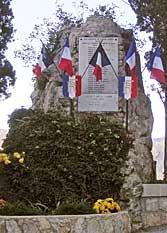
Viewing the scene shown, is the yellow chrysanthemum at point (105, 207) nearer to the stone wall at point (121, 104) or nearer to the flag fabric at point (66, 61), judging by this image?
the stone wall at point (121, 104)

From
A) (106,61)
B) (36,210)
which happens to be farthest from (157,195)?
(36,210)

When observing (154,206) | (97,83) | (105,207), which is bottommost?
(154,206)

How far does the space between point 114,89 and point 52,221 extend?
607 cm

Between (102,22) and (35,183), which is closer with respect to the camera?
(35,183)

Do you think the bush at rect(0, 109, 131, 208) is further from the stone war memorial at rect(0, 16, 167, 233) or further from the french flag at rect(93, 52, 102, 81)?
the french flag at rect(93, 52, 102, 81)

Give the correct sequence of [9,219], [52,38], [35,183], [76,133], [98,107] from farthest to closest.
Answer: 1. [52,38]
2. [98,107]
3. [76,133]
4. [35,183]
5. [9,219]

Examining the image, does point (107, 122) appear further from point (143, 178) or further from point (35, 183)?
point (143, 178)

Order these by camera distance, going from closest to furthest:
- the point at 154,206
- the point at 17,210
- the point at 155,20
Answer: the point at 17,210 < the point at 154,206 < the point at 155,20

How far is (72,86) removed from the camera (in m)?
12.4

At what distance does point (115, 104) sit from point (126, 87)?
46 cm

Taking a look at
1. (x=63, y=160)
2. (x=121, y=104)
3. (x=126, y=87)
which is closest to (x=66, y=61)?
(x=126, y=87)

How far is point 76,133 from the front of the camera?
339 inches

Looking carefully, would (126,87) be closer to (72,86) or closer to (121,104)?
(121,104)

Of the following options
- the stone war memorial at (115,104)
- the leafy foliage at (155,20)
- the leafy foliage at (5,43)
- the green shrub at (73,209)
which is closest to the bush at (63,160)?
the green shrub at (73,209)
